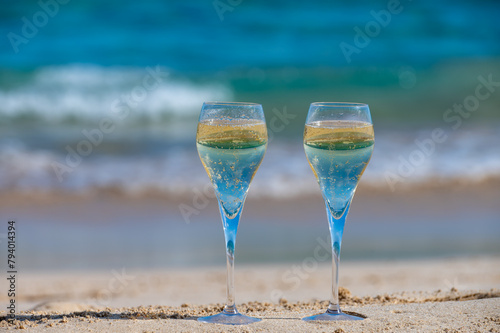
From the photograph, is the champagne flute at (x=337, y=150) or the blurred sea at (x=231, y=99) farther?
the blurred sea at (x=231, y=99)

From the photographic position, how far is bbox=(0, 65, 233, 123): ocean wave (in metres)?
10.2

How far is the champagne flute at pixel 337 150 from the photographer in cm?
232

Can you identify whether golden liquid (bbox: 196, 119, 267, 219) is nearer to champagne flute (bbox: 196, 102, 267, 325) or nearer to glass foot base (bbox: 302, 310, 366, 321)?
champagne flute (bbox: 196, 102, 267, 325)

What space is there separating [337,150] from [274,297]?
1476 mm

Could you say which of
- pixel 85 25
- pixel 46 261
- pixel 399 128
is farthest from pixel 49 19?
pixel 46 261

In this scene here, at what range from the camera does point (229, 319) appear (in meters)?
2.37

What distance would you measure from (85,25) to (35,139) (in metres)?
3.95

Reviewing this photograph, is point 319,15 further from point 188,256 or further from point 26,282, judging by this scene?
point 26,282

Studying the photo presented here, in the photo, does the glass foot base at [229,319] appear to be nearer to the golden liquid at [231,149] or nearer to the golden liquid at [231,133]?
the golden liquid at [231,149]

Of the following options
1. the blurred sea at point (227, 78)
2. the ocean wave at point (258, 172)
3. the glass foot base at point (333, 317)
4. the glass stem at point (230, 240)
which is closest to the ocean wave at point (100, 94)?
the blurred sea at point (227, 78)

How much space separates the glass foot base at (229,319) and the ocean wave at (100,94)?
7601 millimetres

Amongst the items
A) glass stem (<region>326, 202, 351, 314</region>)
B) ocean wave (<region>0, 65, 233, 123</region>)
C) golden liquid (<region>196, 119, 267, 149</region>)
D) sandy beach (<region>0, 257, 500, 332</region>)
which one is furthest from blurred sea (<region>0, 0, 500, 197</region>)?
golden liquid (<region>196, 119, 267, 149</region>)

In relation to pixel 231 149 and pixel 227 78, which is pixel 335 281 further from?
pixel 227 78

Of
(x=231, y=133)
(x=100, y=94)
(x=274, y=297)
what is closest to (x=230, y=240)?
(x=231, y=133)
